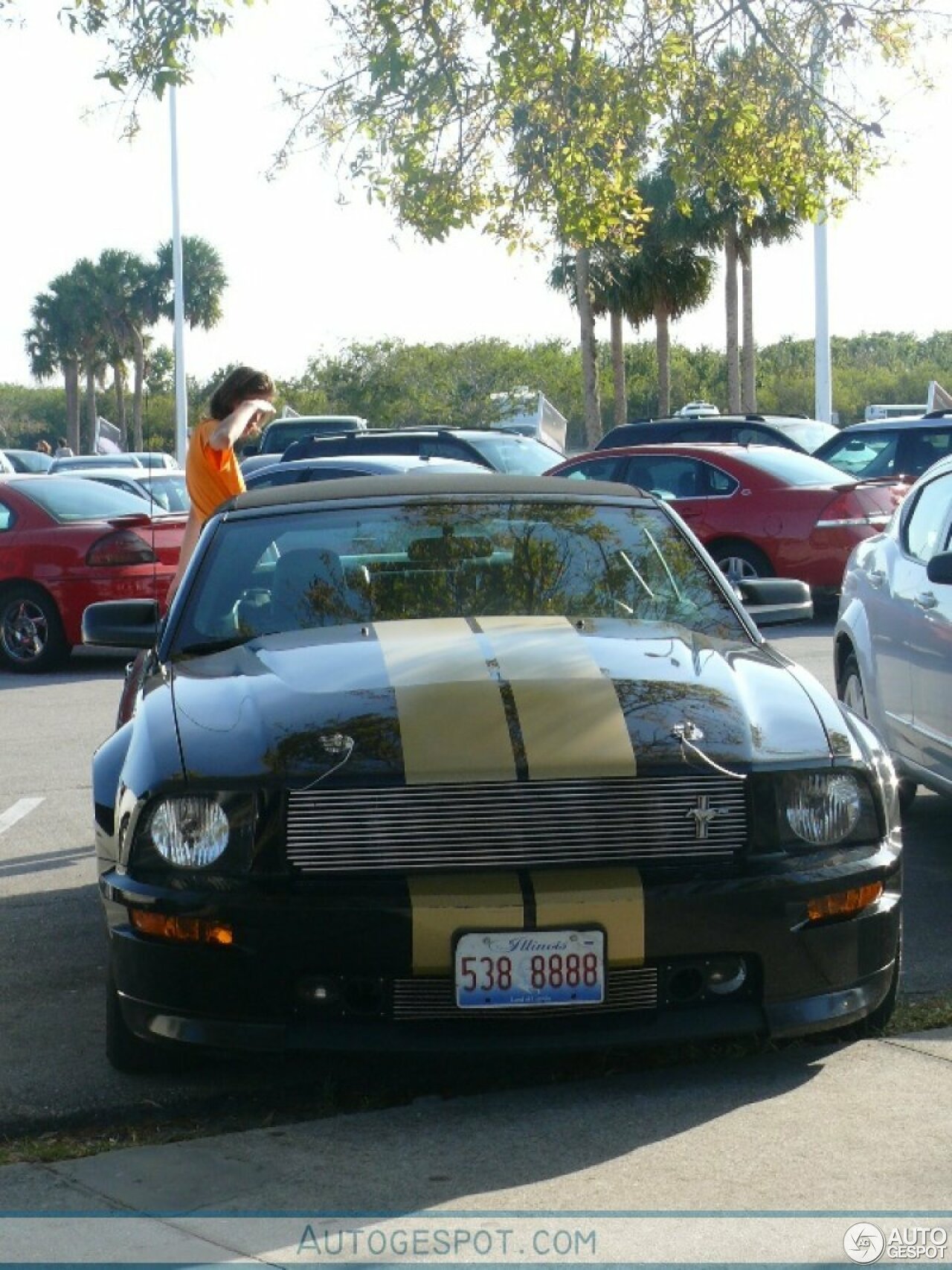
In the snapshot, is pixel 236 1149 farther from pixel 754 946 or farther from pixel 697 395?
pixel 697 395

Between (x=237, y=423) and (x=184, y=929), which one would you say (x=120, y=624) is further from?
(x=237, y=423)

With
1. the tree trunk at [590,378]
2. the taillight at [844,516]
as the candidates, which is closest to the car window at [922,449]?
the taillight at [844,516]

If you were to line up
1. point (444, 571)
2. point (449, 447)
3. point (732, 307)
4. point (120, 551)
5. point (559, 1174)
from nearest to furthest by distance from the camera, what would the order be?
point (559, 1174) < point (444, 571) < point (120, 551) < point (449, 447) < point (732, 307)

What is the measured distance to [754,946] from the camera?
445cm

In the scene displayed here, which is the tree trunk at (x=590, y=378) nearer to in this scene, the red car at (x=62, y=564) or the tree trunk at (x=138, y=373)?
the red car at (x=62, y=564)

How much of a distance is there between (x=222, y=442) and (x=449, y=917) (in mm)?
4681

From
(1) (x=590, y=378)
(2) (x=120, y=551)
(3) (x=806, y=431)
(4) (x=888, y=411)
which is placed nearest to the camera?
(2) (x=120, y=551)

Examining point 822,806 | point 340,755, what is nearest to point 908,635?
point 822,806

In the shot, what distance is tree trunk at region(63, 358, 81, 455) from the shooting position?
74.3m

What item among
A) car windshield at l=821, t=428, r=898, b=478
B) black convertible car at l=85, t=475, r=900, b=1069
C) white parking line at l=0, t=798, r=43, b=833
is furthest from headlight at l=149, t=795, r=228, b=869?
car windshield at l=821, t=428, r=898, b=478

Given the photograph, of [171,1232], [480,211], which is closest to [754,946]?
[171,1232]

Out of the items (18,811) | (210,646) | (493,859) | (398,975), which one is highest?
(210,646)

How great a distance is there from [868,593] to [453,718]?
4.00 m

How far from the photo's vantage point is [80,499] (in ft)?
48.8
